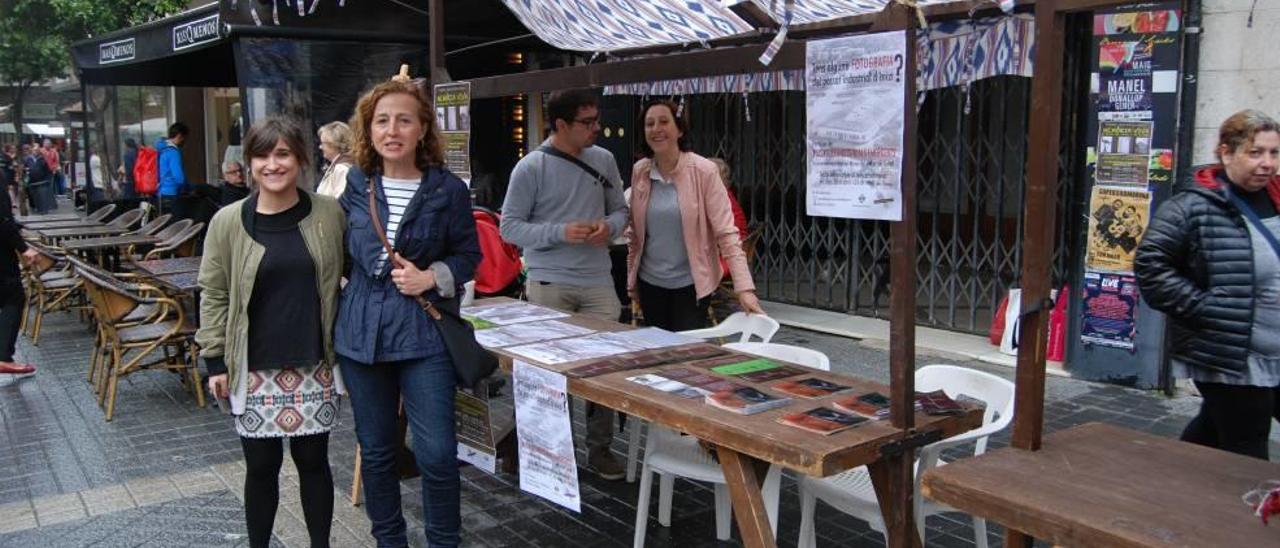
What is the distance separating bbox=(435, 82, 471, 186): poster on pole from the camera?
17.4 ft

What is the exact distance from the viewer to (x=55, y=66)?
2450 cm

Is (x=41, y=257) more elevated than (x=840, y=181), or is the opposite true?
(x=840, y=181)

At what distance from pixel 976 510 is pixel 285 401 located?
2202 millimetres

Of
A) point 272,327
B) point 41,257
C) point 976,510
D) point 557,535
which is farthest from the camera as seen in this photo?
point 41,257

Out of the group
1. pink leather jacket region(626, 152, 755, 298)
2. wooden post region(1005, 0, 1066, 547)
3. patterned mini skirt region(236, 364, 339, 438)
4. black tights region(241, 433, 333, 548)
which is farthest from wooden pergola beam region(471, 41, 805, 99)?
black tights region(241, 433, 333, 548)

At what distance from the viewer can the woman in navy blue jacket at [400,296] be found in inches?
128

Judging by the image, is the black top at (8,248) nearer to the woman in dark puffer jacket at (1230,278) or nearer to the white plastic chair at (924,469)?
the white plastic chair at (924,469)

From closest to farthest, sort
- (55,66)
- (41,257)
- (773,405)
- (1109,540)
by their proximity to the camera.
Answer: (1109,540) < (773,405) < (41,257) < (55,66)

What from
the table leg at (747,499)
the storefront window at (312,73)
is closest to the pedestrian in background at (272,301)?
the table leg at (747,499)

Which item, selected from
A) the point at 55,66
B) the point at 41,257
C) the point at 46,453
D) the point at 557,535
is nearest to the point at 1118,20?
the point at 557,535

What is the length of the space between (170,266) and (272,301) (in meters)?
4.76

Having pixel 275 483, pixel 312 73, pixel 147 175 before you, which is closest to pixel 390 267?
pixel 275 483

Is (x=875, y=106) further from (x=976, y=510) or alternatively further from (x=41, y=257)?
(x=41, y=257)

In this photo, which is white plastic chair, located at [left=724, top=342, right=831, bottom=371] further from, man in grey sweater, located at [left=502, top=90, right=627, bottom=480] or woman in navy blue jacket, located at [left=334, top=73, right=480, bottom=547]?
woman in navy blue jacket, located at [left=334, top=73, right=480, bottom=547]
